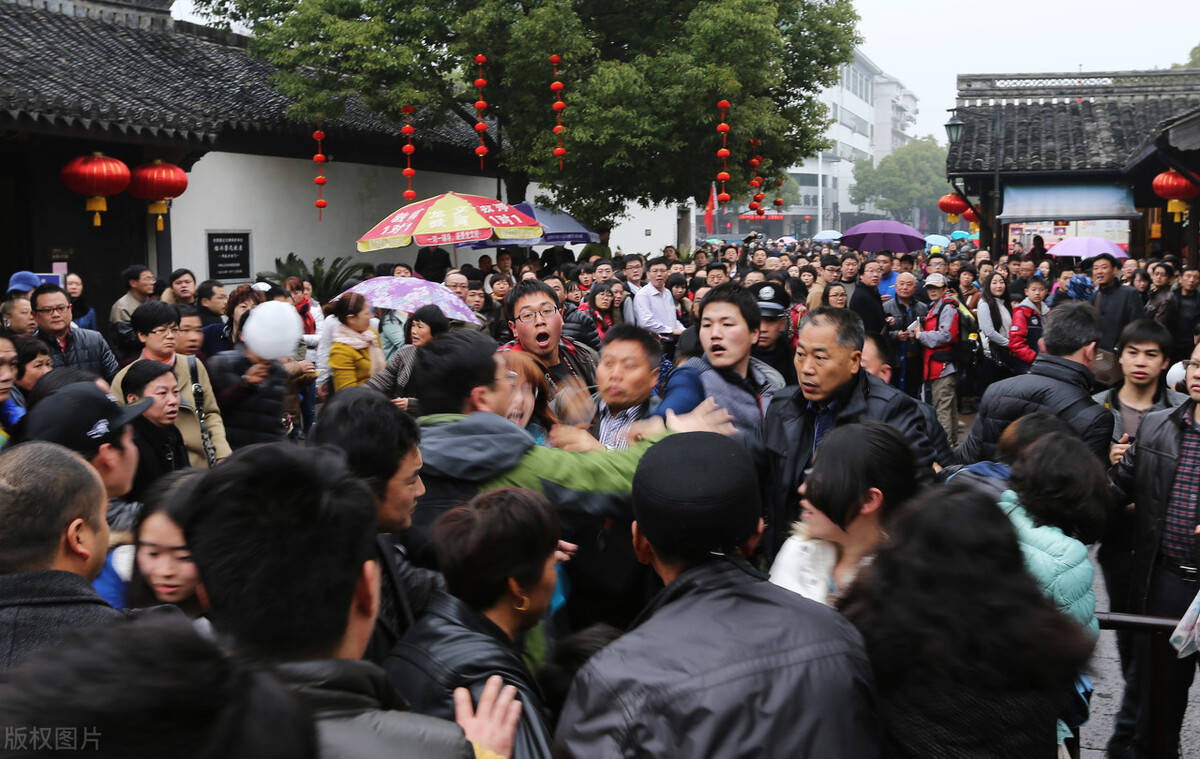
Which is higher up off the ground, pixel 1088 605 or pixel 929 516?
pixel 929 516

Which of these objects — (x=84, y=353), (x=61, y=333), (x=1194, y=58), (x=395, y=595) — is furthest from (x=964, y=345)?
(x=1194, y=58)

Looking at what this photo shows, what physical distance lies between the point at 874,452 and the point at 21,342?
4.41m

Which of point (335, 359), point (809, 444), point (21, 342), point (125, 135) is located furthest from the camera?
point (125, 135)

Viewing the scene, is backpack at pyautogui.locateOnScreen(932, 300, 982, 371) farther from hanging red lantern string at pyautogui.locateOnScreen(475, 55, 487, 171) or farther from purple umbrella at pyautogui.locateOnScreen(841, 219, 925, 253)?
purple umbrella at pyautogui.locateOnScreen(841, 219, 925, 253)

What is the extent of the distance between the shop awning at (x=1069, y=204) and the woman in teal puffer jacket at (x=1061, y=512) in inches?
701

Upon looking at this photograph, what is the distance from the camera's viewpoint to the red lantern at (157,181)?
42.6 feet

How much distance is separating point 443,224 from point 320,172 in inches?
289

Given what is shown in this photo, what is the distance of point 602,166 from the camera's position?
57.6 ft

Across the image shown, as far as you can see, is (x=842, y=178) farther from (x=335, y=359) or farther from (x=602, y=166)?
(x=335, y=359)

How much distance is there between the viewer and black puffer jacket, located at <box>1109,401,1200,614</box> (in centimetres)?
396

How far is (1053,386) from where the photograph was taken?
4676 millimetres

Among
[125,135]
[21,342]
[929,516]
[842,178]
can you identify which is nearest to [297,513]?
[929,516]

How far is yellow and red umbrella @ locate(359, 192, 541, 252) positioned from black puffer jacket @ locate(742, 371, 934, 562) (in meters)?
7.50

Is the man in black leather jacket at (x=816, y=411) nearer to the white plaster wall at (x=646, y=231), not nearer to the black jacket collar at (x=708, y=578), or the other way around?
the black jacket collar at (x=708, y=578)
